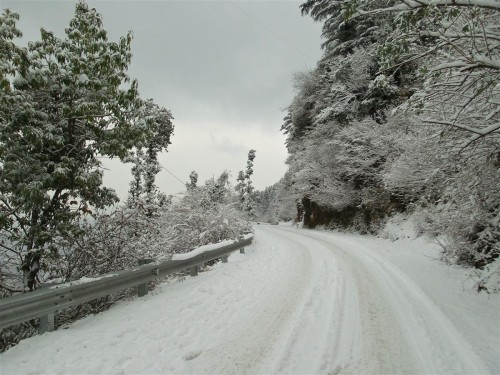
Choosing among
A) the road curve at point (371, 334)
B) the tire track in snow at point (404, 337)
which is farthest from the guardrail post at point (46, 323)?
the tire track in snow at point (404, 337)

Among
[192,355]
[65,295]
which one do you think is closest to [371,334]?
[192,355]

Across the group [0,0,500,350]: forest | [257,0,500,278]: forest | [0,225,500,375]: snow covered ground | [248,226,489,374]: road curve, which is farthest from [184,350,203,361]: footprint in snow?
[257,0,500,278]: forest

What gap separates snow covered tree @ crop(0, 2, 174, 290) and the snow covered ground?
2348 millimetres

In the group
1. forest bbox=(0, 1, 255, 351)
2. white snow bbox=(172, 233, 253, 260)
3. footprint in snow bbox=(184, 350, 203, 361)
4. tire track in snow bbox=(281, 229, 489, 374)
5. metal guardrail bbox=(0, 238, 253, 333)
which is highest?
forest bbox=(0, 1, 255, 351)

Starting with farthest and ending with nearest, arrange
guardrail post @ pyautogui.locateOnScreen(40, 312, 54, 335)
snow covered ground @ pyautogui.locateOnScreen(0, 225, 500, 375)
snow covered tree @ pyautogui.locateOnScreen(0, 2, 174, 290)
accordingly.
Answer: snow covered tree @ pyautogui.locateOnScreen(0, 2, 174, 290), guardrail post @ pyautogui.locateOnScreen(40, 312, 54, 335), snow covered ground @ pyautogui.locateOnScreen(0, 225, 500, 375)

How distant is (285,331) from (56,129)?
601 cm

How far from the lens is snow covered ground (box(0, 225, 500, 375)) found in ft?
12.0

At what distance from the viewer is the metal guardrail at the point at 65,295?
3850 millimetres

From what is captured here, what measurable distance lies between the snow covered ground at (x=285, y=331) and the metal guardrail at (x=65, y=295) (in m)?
0.35

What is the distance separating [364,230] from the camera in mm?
20484

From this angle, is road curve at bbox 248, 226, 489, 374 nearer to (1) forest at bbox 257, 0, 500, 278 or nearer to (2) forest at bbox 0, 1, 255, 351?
(1) forest at bbox 257, 0, 500, 278

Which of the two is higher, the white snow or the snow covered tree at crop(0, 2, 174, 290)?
the snow covered tree at crop(0, 2, 174, 290)

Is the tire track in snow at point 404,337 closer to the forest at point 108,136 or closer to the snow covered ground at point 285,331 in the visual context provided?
the snow covered ground at point 285,331

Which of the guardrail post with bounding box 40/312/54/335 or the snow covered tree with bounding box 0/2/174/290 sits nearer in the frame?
the guardrail post with bounding box 40/312/54/335
